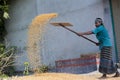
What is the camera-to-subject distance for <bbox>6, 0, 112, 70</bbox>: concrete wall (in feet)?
44.9

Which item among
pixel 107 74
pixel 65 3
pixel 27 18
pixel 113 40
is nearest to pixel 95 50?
pixel 113 40

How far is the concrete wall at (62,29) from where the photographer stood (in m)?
13.7

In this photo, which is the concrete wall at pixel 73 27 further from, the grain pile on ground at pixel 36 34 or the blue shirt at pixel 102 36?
the blue shirt at pixel 102 36

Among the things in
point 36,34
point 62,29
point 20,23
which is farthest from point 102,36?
point 20,23

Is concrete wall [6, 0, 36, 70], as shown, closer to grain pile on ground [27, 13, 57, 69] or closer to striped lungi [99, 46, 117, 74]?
grain pile on ground [27, 13, 57, 69]

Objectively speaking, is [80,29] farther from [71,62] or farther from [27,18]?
[27,18]

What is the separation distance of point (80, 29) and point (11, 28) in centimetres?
559

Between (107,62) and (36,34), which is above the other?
(36,34)

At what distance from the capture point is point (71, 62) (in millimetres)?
12750

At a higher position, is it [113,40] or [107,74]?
[113,40]

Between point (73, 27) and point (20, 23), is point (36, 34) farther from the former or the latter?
point (20, 23)

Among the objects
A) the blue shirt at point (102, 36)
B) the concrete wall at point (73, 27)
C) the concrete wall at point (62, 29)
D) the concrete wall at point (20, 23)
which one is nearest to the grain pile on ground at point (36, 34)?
the blue shirt at point (102, 36)

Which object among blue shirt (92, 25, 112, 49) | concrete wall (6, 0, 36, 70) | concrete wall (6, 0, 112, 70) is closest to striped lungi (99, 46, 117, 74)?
blue shirt (92, 25, 112, 49)

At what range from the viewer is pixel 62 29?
15.1 m
